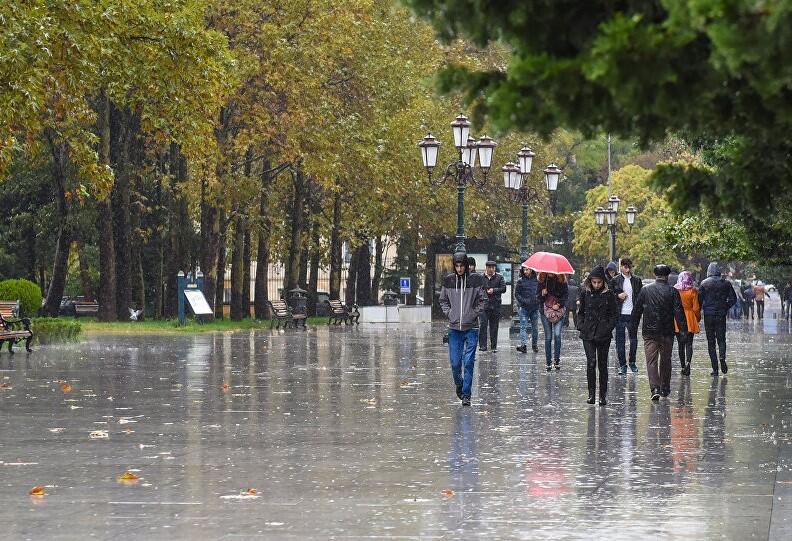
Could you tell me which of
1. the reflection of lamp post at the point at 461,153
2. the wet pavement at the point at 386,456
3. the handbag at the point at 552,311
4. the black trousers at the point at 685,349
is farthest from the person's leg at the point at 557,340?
the reflection of lamp post at the point at 461,153

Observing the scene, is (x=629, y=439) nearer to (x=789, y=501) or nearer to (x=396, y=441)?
(x=396, y=441)

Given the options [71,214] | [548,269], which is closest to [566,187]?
[71,214]

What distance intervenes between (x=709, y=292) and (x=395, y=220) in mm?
38074

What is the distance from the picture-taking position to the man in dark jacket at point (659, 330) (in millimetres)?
18734

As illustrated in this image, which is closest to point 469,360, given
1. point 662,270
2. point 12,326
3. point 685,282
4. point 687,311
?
point 662,270

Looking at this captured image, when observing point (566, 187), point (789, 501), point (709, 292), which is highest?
point (566, 187)

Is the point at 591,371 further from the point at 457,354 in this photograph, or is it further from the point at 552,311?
the point at 552,311

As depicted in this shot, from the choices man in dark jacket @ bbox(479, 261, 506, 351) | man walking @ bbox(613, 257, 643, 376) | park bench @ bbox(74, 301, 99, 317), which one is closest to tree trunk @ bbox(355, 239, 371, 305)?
park bench @ bbox(74, 301, 99, 317)

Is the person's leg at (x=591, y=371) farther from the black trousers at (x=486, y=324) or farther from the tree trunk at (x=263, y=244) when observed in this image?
the tree trunk at (x=263, y=244)

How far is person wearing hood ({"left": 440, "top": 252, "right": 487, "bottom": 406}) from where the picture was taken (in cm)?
1789

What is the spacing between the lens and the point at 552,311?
2523 cm

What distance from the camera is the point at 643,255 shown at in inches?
3548

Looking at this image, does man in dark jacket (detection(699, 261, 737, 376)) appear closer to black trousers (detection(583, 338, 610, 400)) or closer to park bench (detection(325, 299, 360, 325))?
black trousers (detection(583, 338, 610, 400))

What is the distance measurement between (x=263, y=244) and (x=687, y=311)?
3166 centimetres
